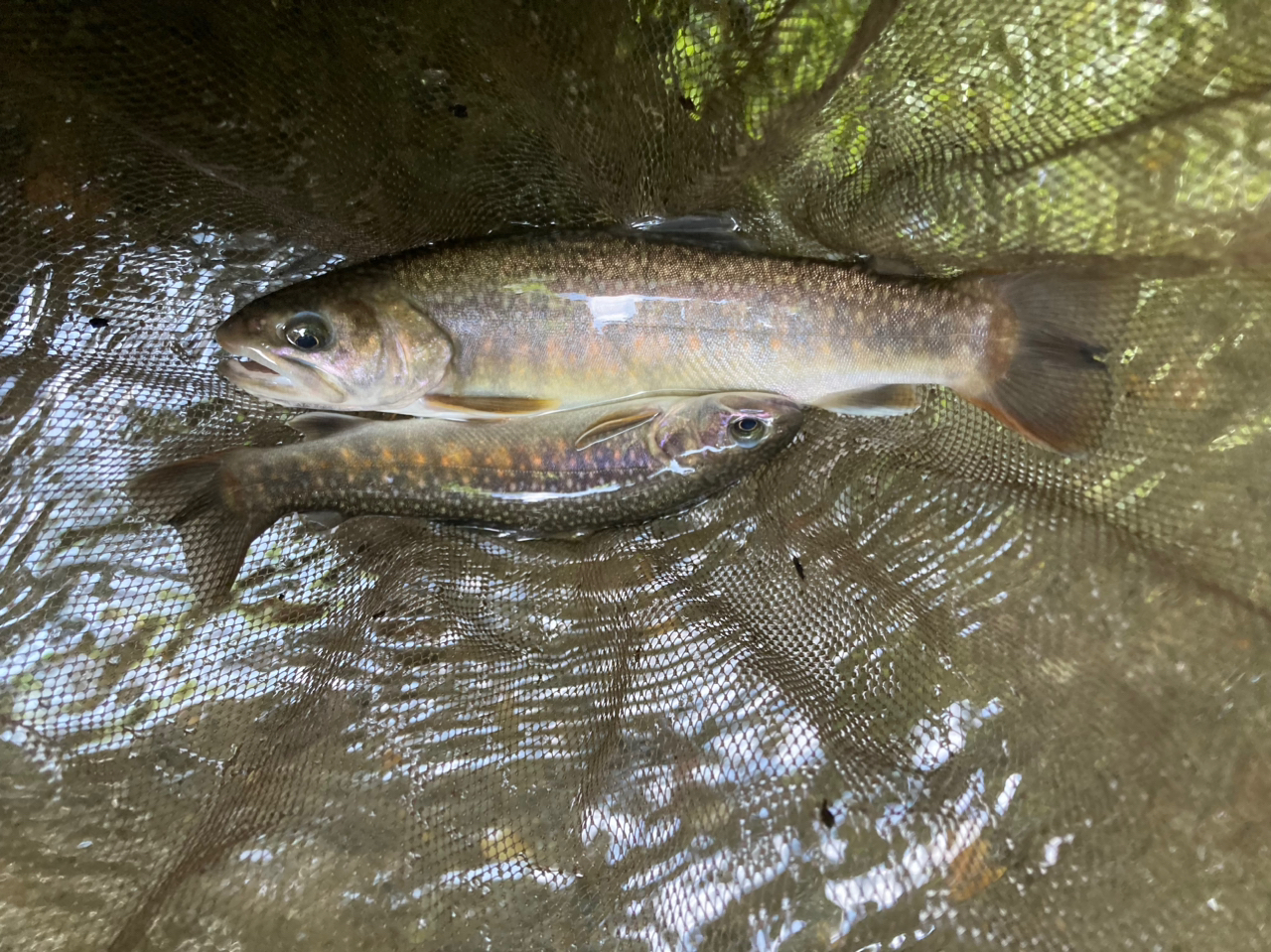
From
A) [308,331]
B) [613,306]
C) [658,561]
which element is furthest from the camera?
[658,561]

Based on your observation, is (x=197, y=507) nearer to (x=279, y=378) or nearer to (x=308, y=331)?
(x=279, y=378)

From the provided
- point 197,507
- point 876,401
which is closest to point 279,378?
point 197,507

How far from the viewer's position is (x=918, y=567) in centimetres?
168

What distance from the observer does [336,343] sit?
1.61 metres

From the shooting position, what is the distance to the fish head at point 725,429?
5.66 feet

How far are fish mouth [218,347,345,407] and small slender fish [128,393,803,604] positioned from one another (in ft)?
0.43

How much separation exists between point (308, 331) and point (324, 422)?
0.28 meters

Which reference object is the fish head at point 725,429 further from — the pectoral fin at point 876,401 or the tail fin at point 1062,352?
the tail fin at point 1062,352

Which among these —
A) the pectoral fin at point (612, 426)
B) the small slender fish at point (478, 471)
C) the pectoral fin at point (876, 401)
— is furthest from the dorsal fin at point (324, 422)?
the pectoral fin at point (876, 401)

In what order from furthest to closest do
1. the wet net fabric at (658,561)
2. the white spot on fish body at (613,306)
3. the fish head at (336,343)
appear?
the white spot on fish body at (613,306)
the fish head at (336,343)
the wet net fabric at (658,561)

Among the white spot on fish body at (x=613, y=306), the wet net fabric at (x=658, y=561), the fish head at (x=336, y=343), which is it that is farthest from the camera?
the white spot on fish body at (x=613, y=306)

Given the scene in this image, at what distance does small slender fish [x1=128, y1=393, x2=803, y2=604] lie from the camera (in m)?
1.71

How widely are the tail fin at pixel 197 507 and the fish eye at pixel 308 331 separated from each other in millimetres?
375

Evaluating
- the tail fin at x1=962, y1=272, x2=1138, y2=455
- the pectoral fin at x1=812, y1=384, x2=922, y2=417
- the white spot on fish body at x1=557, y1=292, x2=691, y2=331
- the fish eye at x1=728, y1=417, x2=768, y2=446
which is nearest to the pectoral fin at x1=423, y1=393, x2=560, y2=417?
the white spot on fish body at x1=557, y1=292, x2=691, y2=331
